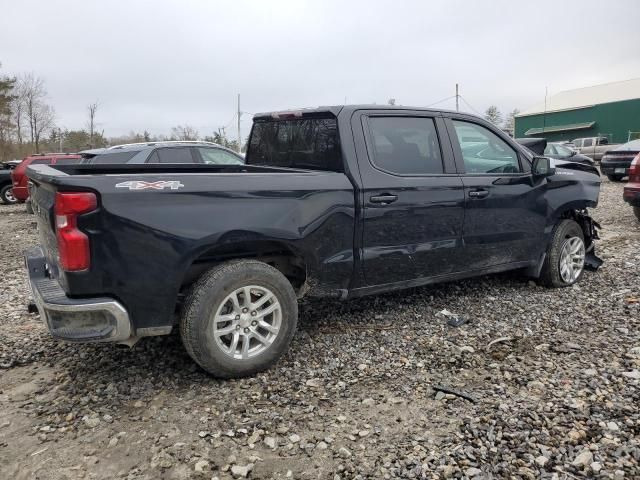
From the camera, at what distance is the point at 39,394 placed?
3.37 metres

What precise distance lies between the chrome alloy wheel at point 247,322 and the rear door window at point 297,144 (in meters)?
1.14

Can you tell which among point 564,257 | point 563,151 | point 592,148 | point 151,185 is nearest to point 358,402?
point 151,185

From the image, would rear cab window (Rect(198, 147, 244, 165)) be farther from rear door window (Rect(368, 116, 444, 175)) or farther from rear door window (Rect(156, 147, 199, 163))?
rear door window (Rect(368, 116, 444, 175))

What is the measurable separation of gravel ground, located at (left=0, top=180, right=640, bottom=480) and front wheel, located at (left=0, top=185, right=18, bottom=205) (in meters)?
13.4

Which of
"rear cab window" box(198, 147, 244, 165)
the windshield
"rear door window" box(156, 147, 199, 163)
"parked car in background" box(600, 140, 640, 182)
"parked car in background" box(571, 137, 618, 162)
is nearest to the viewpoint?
"rear door window" box(156, 147, 199, 163)

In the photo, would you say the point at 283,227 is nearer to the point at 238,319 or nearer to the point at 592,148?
the point at 238,319

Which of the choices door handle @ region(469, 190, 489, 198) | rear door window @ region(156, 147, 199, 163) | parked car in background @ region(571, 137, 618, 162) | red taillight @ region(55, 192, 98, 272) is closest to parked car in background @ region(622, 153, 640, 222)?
door handle @ region(469, 190, 489, 198)

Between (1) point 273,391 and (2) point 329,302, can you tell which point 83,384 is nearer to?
(1) point 273,391

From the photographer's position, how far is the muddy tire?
3.24m

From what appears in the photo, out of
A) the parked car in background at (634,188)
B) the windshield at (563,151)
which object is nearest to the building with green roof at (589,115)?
the windshield at (563,151)

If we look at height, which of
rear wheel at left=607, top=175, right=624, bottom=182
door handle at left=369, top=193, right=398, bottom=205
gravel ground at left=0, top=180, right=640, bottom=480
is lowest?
gravel ground at left=0, top=180, right=640, bottom=480

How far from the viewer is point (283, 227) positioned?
11.4 feet

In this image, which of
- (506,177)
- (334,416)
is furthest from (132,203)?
(506,177)

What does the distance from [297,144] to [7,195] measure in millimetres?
15295
